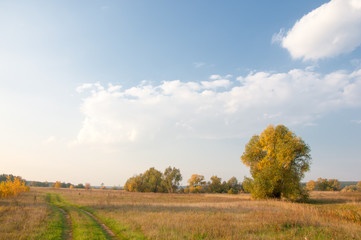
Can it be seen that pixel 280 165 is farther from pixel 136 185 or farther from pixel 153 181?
pixel 136 185

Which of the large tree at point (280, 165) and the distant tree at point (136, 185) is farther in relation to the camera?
the distant tree at point (136, 185)

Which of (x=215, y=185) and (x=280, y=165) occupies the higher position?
(x=280, y=165)

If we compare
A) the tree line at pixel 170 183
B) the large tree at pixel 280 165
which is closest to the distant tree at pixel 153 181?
the tree line at pixel 170 183

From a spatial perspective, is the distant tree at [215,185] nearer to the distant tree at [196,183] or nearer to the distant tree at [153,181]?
the distant tree at [196,183]

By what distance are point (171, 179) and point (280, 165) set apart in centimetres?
7219

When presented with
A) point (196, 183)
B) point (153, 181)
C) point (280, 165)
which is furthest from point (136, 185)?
point (280, 165)

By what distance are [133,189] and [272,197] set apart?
7753 centimetres

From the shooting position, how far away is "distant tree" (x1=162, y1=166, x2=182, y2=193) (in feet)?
330

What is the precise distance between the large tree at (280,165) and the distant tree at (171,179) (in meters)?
65.3

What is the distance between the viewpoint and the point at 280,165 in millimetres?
35594

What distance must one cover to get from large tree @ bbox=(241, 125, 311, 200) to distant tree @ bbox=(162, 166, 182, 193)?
65.3 m

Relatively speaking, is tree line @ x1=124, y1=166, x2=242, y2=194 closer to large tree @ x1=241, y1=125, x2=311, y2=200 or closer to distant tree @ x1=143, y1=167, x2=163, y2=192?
distant tree @ x1=143, y1=167, x2=163, y2=192

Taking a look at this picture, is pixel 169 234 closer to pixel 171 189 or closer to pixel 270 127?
pixel 270 127

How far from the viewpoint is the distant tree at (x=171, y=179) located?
330 feet
